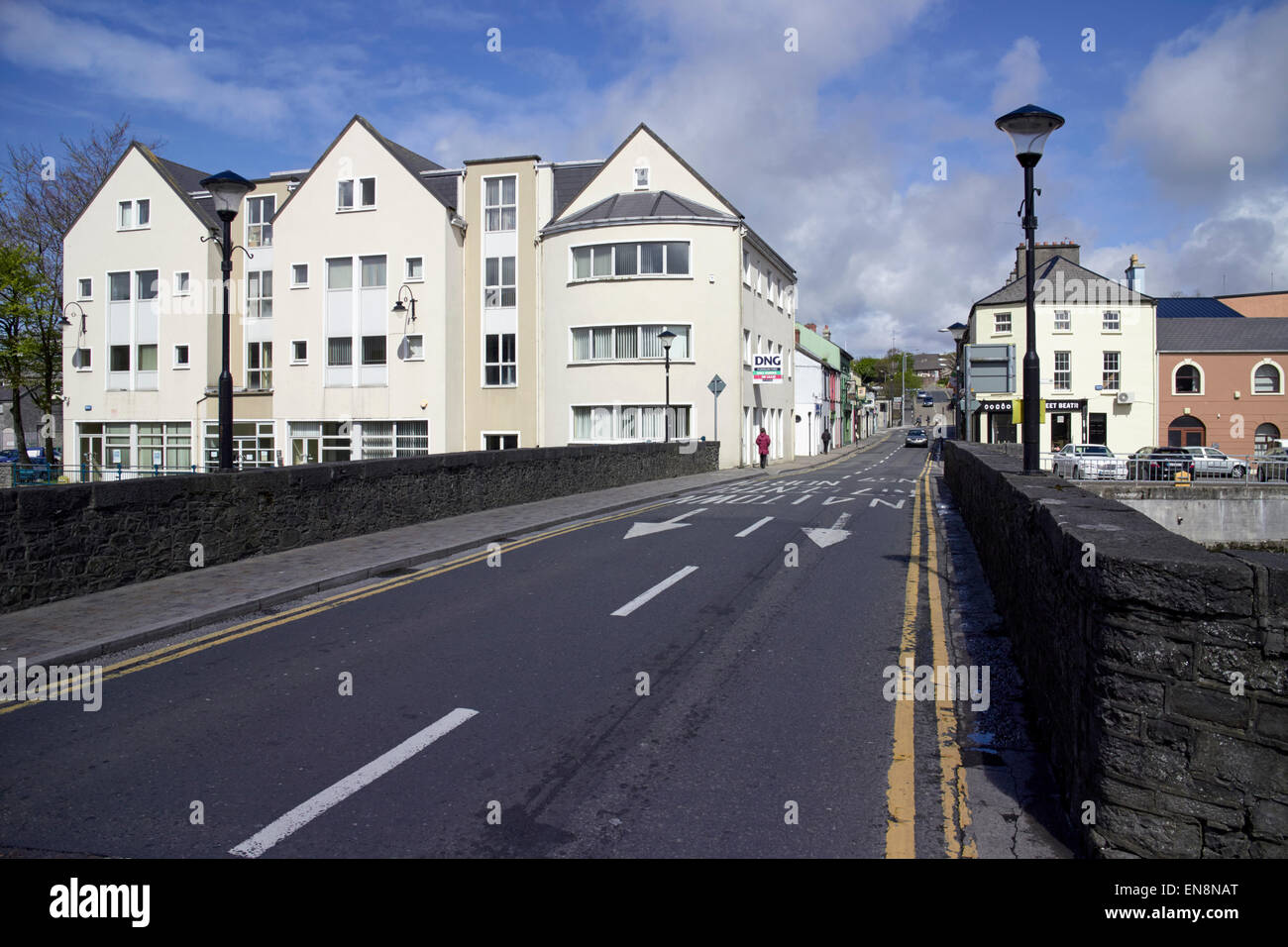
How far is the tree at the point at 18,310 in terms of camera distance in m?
39.1

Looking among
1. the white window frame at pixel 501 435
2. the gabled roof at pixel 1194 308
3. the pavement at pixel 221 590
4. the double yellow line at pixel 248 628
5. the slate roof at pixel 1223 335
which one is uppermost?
the gabled roof at pixel 1194 308

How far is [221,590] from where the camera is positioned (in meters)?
9.80

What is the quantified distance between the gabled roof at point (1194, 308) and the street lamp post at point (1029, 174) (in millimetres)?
58446

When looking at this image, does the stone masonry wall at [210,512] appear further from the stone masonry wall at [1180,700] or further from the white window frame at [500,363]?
the white window frame at [500,363]

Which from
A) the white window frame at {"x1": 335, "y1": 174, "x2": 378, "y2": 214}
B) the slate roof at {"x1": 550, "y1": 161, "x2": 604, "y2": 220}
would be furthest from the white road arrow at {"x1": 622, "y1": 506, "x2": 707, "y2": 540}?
the white window frame at {"x1": 335, "y1": 174, "x2": 378, "y2": 214}

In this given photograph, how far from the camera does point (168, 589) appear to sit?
32.6ft

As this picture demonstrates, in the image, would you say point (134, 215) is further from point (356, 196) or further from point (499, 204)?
point (499, 204)

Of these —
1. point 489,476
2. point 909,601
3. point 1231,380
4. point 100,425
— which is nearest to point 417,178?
point 100,425

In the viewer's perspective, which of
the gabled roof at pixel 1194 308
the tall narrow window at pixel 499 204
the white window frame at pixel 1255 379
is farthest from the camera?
the gabled roof at pixel 1194 308

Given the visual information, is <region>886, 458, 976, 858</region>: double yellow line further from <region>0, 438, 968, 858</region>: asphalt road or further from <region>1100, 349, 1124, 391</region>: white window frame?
<region>1100, 349, 1124, 391</region>: white window frame

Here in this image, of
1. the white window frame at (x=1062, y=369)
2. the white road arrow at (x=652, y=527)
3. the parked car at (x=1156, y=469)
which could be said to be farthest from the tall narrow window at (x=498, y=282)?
the white window frame at (x=1062, y=369)


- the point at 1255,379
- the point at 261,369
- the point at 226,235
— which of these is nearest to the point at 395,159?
the point at 261,369

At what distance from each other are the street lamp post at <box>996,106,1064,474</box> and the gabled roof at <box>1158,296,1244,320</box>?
5845 centimetres

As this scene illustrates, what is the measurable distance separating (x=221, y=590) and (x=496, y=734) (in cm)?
565
